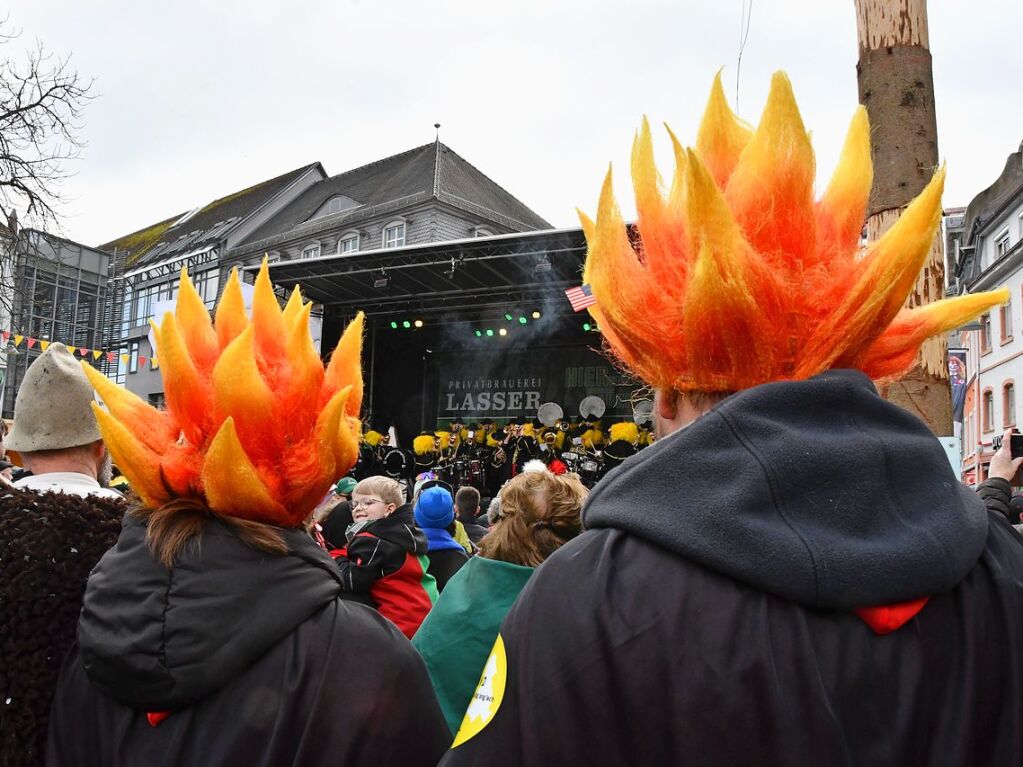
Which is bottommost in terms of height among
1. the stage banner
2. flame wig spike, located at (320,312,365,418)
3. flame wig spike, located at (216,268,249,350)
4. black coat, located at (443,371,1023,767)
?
black coat, located at (443,371,1023,767)

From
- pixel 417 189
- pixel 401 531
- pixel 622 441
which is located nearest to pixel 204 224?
pixel 417 189

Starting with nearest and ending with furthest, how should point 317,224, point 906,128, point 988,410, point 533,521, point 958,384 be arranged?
point 906,128
point 533,521
point 958,384
point 317,224
point 988,410

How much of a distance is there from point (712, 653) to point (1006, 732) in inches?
16.4

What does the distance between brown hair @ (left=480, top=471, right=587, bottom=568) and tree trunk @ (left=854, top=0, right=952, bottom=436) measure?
1092mm

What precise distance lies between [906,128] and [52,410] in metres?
2.50

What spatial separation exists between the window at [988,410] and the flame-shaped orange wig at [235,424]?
119ft

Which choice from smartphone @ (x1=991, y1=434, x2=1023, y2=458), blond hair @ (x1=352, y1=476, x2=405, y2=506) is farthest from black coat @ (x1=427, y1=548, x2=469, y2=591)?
smartphone @ (x1=991, y1=434, x2=1023, y2=458)

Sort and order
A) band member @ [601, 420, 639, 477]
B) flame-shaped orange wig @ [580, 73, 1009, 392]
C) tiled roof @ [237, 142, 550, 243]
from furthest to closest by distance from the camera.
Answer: tiled roof @ [237, 142, 550, 243]
band member @ [601, 420, 639, 477]
flame-shaped orange wig @ [580, 73, 1009, 392]

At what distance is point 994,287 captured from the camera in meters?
32.6

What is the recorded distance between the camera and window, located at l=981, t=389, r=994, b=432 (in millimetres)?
32656

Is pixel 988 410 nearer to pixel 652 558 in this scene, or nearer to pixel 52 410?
pixel 52 410

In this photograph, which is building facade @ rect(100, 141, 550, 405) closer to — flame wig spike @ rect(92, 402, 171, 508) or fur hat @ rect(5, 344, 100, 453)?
fur hat @ rect(5, 344, 100, 453)

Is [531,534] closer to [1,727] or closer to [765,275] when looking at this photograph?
[1,727]

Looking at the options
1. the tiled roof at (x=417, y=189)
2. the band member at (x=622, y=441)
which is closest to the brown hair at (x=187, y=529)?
the band member at (x=622, y=441)
